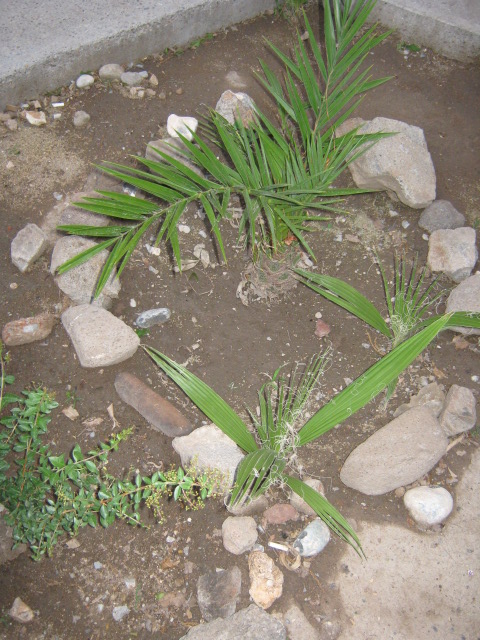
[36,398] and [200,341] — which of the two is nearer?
[36,398]

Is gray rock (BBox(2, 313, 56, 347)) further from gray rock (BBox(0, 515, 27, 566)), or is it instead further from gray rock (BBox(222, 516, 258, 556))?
gray rock (BBox(222, 516, 258, 556))

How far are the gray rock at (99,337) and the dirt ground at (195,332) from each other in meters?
0.06

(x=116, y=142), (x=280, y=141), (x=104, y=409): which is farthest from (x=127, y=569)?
(x=116, y=142)

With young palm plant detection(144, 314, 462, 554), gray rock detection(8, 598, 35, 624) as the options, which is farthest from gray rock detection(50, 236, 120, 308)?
gray rock detection(8, 598, 35, 624)

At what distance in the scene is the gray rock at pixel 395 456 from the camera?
1690 mm

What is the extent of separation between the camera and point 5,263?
6.82ft

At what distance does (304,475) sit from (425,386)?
1.68ft

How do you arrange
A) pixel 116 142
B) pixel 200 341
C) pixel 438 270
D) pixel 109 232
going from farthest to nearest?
pixel 116 142 → pixel 438 270 → pixel 200 341 → pixel 109 232

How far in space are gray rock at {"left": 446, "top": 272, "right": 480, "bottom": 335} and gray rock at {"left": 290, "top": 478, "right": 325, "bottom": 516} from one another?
731mm

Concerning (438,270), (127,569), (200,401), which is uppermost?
(438,270)

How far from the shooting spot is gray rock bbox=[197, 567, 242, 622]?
1519mm

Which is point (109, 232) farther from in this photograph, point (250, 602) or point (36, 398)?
point (250, 602)

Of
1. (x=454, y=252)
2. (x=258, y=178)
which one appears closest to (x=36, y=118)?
(x=258, y=178)

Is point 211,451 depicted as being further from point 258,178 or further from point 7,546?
point 258,178
